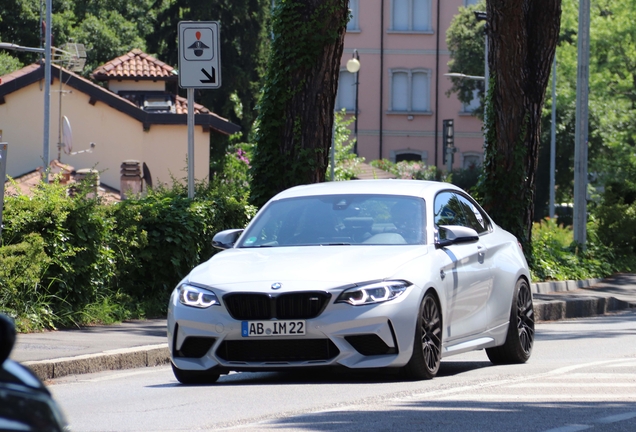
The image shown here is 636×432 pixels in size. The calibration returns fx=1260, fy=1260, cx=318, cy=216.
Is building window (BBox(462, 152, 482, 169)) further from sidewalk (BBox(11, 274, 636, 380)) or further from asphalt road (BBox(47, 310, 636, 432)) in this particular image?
asphalt road (BBox(47, 310, 636, 432))

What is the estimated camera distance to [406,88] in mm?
72250

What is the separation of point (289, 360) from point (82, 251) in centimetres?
526

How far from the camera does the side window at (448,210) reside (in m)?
9.89

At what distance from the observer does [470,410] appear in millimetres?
7312

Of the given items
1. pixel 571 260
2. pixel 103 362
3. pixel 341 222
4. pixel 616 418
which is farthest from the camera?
pixel 571 260

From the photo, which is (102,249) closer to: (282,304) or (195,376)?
(195,376)

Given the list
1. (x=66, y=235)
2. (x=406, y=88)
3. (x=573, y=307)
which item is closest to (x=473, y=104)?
(x=406, y=88)

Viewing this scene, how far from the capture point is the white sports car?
830 cm

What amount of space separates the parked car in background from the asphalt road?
3862mm

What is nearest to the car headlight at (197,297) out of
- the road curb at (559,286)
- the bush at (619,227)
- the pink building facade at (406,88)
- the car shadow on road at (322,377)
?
the car shadow on road at (322,377)

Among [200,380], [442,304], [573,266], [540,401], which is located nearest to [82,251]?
[200,380]

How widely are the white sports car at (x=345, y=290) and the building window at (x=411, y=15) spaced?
62.5 meters

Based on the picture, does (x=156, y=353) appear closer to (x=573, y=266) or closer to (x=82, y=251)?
(x=82, y=251)

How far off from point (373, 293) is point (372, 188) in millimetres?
1855
